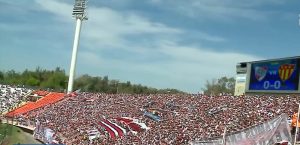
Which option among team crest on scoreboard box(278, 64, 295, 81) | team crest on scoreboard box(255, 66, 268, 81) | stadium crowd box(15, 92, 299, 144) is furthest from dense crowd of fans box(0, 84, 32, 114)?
team crest on scoreboard box(278, 64, 295, 81)

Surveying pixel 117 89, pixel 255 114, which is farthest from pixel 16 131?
pixel 117 89

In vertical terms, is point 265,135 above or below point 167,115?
above

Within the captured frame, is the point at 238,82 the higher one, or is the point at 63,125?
the point at 238,82

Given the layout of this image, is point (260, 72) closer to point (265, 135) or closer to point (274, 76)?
point (274, 76)

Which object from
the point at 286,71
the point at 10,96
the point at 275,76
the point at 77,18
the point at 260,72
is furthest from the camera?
the point at 77,18

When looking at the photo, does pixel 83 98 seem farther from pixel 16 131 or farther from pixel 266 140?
pixel 266 140

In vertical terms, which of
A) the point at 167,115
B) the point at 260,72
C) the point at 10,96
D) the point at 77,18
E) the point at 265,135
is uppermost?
the point at 77,18

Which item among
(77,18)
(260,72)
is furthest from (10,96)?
(260,72)

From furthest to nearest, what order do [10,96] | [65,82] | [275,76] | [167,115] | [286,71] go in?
[65,82] → [10,96] → [167,115] → [275,76] → [286,71]
